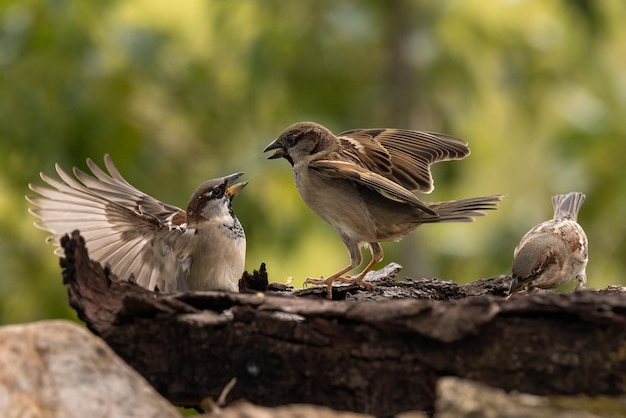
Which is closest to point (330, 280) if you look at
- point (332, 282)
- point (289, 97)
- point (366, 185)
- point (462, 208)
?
point (332, 282)

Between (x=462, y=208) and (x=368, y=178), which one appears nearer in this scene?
(x=368, y=178)

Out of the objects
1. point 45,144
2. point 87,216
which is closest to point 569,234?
point 87,216

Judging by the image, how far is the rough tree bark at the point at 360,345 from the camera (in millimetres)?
3066

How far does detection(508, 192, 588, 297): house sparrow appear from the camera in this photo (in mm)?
5992

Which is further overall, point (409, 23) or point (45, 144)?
point (409, 23)

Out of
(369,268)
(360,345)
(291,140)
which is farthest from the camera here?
(291,140)

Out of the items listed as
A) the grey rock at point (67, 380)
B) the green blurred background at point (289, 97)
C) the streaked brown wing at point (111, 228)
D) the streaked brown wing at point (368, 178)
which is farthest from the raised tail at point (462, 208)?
the green blurred background at point (289, 97)

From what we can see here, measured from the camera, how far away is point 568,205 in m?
7.48

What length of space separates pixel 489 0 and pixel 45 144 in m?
5.25

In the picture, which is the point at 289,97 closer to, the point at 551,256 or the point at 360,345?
the point at 551,256

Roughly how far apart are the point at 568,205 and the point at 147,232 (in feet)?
12.3

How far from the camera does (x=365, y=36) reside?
1064 centimetres

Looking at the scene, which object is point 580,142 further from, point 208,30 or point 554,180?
point 208,30

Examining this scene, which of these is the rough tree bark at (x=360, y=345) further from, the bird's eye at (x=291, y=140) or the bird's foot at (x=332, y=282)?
the bird's eye at (x=291, y=140)
